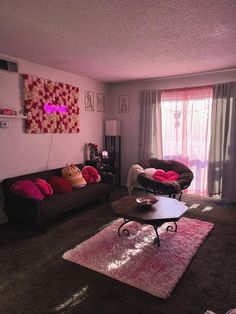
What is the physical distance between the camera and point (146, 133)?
210 inches

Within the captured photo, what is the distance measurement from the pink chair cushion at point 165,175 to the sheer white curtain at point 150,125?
689 millimetres

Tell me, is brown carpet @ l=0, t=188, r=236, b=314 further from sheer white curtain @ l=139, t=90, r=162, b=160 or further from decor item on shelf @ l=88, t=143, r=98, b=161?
sheer white curtain @ l=139, t=90, r=162, b=160

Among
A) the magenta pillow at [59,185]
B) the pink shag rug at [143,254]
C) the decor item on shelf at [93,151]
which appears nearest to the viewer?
the pink shag rug at [143,254]

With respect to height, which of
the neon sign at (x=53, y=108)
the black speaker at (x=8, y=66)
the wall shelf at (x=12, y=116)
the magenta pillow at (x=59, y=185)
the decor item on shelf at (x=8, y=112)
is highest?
the black speaker at (x=8, y=66)

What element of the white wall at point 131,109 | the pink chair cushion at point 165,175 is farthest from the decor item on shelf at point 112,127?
the pink chair cushion at point 165,175

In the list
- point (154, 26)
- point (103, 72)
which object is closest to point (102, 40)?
point (154, 26)

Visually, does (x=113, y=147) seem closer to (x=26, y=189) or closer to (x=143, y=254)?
(x=26, y=189)

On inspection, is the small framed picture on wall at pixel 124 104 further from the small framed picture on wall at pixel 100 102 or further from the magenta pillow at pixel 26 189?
the magenta pillow at pixel 26 189

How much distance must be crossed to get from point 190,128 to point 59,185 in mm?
2857

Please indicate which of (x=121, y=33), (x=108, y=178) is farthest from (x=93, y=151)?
(x=121, y=33)

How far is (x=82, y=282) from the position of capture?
2.16 meters

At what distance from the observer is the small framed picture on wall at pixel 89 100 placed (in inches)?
199

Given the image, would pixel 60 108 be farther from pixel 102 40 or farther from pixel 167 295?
pixel 167 295

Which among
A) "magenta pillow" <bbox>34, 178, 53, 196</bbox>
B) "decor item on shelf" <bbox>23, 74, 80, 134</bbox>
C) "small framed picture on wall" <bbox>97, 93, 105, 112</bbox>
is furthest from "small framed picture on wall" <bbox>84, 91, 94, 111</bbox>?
"magenta pillow" <bbox>34, 178, 53, 196</bbox>
